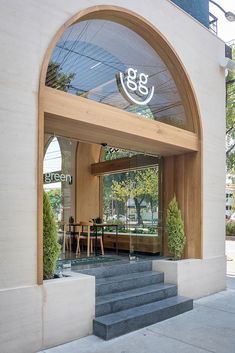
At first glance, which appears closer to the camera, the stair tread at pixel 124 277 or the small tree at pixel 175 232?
the stair tread at pixel 124 277

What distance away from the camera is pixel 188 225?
7020mm

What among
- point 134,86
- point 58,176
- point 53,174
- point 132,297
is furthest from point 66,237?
point 134,86

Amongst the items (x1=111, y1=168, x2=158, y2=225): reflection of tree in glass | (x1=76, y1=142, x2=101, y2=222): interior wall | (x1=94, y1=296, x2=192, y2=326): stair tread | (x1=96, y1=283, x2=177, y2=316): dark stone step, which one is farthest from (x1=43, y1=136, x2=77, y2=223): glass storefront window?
(x1=94, y1=296, x2=192, y2=326): stair tread

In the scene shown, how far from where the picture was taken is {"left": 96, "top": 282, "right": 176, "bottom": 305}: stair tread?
201 inches

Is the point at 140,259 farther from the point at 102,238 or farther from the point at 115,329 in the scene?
the point at 115,329

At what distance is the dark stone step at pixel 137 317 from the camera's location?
454 cm

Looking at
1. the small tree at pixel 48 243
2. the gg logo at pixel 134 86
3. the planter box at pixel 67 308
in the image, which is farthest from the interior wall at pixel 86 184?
the planter box at pixel 67 308

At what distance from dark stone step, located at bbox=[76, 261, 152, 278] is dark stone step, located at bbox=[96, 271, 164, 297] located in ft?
0.30

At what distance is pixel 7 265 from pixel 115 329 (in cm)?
173

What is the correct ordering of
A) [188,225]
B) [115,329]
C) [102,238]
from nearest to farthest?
[115,329] → [188,225] → [102,238]

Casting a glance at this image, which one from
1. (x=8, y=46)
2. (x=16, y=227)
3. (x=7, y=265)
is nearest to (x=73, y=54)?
(x=8, y=46)

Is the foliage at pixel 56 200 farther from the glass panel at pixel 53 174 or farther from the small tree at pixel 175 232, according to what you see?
the small tree at pixel 175 232

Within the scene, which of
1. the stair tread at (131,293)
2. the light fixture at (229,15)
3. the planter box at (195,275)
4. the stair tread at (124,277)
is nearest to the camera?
the stair tread at (131,293)

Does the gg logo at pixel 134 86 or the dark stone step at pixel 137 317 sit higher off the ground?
the gg logo at pixel 134 86
